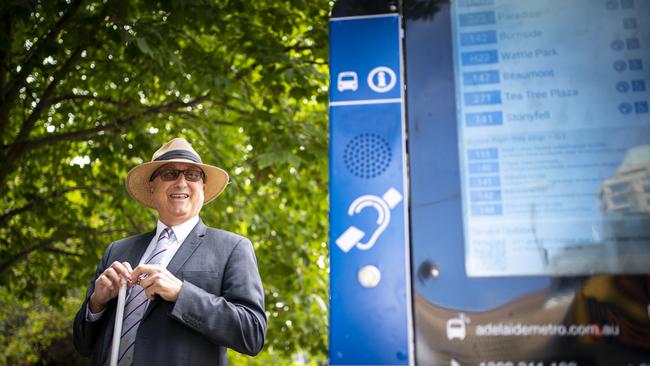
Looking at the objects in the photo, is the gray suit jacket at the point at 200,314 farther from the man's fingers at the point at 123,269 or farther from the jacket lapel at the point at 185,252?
the man's fingers at the point at 123,269

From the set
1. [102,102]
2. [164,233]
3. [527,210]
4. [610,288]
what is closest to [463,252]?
[527,210]

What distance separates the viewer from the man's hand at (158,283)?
231 centimetres

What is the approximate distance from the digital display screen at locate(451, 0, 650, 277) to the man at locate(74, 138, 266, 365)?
3.69 feet

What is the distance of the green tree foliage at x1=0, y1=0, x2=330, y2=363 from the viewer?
491 centimetres

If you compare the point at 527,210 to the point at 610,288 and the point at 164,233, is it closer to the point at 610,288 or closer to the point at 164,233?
the point at 610,288

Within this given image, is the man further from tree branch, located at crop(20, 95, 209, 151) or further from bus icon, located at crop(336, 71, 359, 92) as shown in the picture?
tree branch, located at crop(20, 95, 209, 151)

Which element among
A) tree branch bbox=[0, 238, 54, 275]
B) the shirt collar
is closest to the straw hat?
the shirt collar

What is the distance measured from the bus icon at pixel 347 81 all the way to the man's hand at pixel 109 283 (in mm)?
1174

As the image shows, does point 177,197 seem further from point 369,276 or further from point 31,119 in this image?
point 31,119

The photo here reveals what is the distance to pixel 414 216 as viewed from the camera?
5.57 ft

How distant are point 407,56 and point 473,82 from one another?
8.5 inches

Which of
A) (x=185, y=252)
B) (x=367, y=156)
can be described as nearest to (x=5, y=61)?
(x=185, y=252)

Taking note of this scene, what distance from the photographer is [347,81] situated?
1843 mm

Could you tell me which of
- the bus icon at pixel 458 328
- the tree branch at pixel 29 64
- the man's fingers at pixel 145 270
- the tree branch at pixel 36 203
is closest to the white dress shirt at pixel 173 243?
the man's fingers at pixel 145 270
